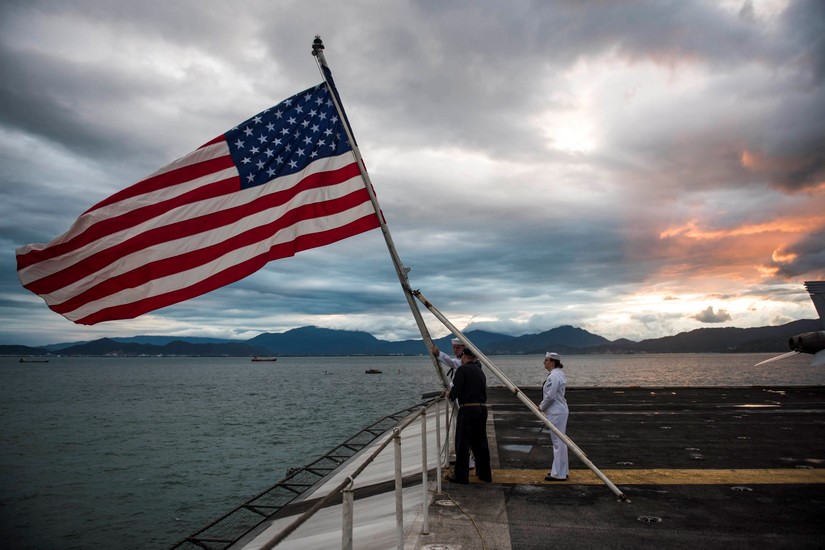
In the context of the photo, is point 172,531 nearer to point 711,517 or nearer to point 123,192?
point 123,192

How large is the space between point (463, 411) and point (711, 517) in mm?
3609

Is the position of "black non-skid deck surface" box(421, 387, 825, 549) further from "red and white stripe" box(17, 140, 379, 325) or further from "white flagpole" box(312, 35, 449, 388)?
"red and white stripe" box(17, 140, 379, 325)

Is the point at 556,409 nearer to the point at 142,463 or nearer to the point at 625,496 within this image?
the point at 625,496

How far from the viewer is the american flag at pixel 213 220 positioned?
6.19 metres

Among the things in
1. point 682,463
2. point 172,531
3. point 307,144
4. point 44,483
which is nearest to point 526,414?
point 682,463

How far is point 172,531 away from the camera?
54.9 feet

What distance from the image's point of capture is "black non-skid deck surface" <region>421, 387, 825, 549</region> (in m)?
6.07

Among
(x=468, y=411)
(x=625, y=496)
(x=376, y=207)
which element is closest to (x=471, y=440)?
(x=468, y=411)

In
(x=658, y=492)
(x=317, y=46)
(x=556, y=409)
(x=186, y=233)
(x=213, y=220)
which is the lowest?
(x=658, y=492)

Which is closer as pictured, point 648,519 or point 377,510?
point 648,519

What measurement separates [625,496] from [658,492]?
87 cm

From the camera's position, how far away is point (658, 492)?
8.04m

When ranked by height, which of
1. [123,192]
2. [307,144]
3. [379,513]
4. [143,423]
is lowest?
[143,423]

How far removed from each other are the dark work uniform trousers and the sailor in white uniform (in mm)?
1138
